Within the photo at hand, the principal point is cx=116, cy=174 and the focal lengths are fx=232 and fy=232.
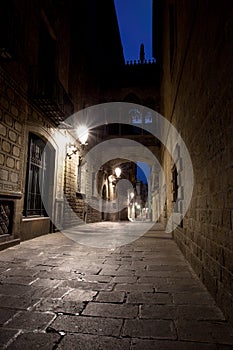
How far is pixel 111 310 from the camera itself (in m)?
1.94

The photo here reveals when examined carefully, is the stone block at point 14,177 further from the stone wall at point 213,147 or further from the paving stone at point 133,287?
the stone wall at point 213,147

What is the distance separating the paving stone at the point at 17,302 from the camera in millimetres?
1997

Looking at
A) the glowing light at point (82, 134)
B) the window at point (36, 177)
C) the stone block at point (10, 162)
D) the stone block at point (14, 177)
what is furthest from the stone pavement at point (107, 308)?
the glowing light at point (82, 134)

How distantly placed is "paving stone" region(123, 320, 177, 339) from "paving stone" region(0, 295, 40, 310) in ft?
2.96

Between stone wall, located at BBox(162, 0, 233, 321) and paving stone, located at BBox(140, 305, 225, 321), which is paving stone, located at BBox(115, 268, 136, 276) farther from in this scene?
paving stone, located at BBox(140, 305, 225, 321)

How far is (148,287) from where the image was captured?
2490 millimetres

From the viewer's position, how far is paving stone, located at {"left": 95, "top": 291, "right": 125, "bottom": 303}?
84.4 inches

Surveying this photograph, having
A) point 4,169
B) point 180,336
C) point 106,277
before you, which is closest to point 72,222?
point 4,169

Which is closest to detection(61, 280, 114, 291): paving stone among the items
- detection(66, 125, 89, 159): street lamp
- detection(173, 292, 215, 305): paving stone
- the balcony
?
detection(173, 292, 215, 305): paving stone

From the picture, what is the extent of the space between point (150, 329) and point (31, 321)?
887 millimetres

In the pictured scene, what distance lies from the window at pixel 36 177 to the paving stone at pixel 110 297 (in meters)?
4.52

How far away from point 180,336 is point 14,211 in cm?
450

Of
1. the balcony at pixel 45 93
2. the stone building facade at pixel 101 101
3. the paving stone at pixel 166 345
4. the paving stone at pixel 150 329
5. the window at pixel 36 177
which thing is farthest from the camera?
the window at pixel 36 177

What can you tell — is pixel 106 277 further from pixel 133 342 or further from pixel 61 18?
pixel 61 18
